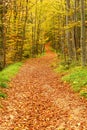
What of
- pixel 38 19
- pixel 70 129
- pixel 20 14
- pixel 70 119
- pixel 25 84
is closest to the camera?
pixel 70 129

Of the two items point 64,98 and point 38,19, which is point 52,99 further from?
point 38,19

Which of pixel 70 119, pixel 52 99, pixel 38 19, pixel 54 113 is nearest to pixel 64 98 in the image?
pixel 52 99

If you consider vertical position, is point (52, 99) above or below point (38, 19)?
below

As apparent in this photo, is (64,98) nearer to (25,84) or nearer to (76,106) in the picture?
(76,106)

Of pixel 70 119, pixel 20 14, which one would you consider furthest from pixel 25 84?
pixel 20 14

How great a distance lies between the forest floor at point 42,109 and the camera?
24.9ft

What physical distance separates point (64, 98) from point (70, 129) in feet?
11.5

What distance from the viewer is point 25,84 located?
13.8m

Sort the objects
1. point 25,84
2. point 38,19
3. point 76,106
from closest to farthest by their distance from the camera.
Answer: point 76,106, point 25,84, point 38,19

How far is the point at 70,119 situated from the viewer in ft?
26.1

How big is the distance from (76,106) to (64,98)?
1.30 m

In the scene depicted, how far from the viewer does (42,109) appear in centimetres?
921

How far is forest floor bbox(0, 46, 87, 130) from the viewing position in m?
7.59

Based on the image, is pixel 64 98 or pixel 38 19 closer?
pixel 64 98
